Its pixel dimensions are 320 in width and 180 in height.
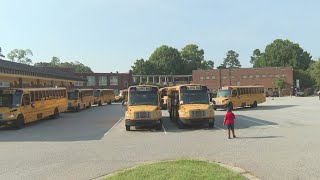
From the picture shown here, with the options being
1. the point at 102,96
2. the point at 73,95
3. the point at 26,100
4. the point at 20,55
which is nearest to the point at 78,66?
the point at 20,55

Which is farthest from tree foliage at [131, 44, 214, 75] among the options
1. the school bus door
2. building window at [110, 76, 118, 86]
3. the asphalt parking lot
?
the asphalt parking lot

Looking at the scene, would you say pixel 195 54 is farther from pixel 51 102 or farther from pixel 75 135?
pixel 75 135

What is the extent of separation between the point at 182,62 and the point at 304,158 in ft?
496

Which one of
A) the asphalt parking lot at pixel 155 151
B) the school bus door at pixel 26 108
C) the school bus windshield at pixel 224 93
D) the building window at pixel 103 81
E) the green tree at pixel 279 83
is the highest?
the building window at pixel 103 81

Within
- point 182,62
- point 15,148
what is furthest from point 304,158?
point 182,62

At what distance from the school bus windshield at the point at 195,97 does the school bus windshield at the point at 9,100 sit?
10687mm

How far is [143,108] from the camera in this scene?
2584cm

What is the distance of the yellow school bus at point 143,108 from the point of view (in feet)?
83.2

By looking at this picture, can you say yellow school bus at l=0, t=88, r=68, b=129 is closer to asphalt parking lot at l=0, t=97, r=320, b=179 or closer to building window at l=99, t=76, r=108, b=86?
asphalt parking lot at l=0, t=97, r=320, b=179

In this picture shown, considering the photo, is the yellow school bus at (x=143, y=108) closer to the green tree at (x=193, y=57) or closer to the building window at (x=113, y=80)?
the building window at (x=113, y=80)

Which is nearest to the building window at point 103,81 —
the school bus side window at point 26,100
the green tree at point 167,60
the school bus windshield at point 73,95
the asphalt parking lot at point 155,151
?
the green tree at point 167,60

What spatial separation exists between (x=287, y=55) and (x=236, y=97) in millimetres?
104864

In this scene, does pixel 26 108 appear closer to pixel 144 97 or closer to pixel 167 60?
pixel 144 97

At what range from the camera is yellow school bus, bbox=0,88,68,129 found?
94.8 ft
